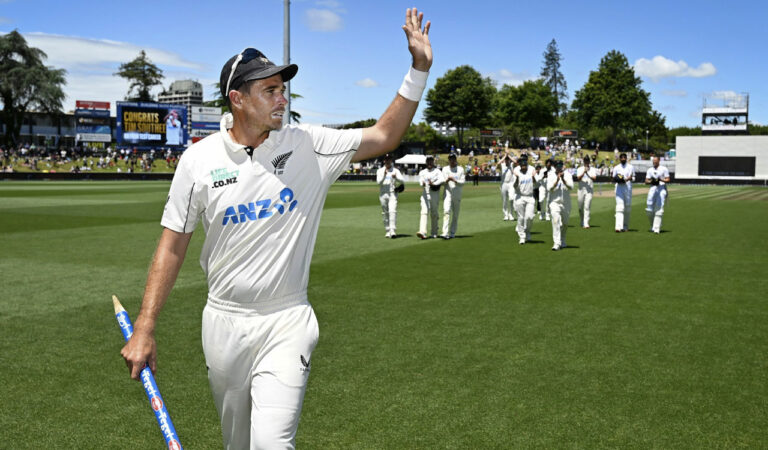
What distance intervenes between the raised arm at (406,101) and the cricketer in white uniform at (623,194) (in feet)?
57.5

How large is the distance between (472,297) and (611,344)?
2.84 metres

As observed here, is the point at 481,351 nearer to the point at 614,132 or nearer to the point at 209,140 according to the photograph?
the point at 209,140

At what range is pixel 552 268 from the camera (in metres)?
12.8

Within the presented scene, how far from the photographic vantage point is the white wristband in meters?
3.30

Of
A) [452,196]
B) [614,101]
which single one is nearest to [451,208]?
[452,196]

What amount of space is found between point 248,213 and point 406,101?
938 mm

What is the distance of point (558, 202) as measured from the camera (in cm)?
1602

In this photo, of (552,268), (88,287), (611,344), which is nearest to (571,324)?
(611,344)

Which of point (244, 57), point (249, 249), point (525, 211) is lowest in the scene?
point (525, 211)

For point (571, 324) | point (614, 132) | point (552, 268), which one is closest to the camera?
point (571, 324)

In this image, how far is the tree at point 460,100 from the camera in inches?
4695

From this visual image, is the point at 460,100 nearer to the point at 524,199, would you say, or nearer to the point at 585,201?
the point at 585,201

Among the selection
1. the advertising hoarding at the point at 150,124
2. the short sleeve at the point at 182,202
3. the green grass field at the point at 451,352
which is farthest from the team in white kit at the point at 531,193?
the advertising hoarding at the point at 150,124

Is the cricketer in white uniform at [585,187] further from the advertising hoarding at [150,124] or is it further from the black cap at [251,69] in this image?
the advertising hoarding at [150,124]
